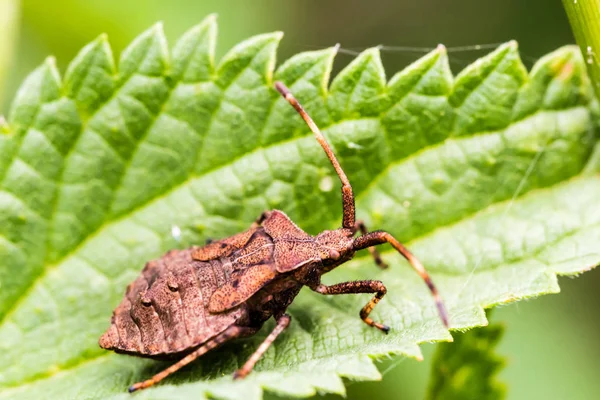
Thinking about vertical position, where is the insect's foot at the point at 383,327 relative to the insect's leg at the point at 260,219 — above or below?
below

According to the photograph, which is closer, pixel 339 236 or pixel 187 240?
pixel 339 236

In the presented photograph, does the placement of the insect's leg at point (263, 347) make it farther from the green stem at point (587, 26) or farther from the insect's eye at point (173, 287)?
the green stem at point (587, 26)

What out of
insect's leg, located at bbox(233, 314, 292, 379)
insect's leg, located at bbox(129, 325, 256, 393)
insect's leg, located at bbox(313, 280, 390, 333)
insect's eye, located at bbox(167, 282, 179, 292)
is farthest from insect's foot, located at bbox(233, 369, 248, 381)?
insect's leg, located at bbox(313, 280, 390, 333)

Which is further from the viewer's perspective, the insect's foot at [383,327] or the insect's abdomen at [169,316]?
the insect's foot at [383,327]

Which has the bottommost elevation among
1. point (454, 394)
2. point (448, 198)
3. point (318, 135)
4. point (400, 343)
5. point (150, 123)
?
point (454, 394)

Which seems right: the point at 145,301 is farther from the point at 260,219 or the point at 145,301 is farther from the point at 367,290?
the point at 367,290

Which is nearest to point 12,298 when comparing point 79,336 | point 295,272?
point 79,336

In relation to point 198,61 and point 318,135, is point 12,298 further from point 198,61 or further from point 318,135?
point 318,135

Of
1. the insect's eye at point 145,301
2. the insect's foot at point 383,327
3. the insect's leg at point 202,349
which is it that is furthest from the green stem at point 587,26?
the insect's eye at point 145,301
